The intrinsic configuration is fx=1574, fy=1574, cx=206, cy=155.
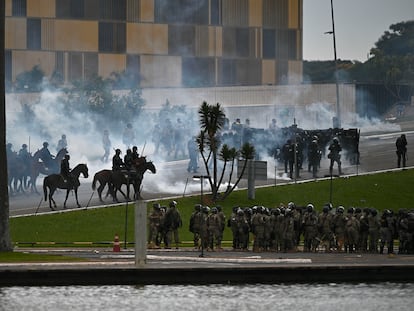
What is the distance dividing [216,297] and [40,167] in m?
28.9

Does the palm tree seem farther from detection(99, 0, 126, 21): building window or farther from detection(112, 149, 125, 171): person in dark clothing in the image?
detection(99, 0, 126, 21): building window

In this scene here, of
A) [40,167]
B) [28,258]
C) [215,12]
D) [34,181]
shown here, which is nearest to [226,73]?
[215,12]

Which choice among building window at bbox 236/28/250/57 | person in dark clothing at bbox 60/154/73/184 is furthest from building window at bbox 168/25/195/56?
person in dark clothing at bbox 60/154/73/184

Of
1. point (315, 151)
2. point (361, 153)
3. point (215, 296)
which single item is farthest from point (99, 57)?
point (215, 296)

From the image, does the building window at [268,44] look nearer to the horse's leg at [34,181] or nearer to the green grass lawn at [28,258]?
the horse's leg at [34,181]

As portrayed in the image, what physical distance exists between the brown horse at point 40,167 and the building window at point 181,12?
35.6 m

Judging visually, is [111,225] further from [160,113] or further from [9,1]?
[9,1]

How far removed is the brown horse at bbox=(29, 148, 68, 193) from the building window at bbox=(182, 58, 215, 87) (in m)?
33.5

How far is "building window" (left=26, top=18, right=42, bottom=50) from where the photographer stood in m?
97.8

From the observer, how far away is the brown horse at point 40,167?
65438 millimetres

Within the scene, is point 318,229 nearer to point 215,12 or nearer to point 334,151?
point 334,151

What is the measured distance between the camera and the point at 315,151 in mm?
68000

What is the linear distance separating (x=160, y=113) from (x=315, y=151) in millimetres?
17482

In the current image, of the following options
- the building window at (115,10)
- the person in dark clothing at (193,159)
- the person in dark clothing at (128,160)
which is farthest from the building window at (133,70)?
the person in dark clothing at (128,160)
